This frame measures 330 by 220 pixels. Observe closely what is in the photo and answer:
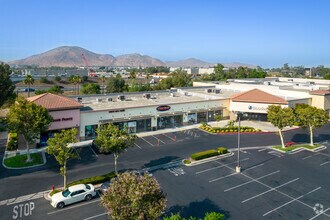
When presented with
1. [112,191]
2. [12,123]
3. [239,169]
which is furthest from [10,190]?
[239,169]

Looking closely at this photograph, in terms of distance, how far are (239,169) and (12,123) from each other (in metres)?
32.4

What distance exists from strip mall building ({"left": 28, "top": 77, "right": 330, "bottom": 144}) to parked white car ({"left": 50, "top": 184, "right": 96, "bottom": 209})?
21422mm

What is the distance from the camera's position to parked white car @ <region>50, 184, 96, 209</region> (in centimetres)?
2715

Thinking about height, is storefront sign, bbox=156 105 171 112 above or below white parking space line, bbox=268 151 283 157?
above

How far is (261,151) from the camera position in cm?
4559

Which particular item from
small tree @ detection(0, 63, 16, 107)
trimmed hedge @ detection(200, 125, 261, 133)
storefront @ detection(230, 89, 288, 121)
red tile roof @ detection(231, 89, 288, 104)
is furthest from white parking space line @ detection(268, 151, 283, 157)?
small tree @ detection(0, 63, 16, 107)

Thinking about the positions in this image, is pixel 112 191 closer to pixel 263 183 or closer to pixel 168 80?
pixel 263 183

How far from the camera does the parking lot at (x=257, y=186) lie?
27203 mm

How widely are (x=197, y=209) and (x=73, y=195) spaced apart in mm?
13131

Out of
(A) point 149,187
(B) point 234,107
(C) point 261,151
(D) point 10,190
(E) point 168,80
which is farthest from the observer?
(E) point 168,80

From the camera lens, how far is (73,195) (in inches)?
1100

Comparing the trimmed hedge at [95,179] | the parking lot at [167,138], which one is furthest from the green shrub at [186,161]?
the trimmed hedge at [95,179]

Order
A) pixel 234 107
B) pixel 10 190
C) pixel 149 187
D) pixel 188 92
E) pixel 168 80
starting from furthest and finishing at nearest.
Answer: pixel 168 80, pixel 188 92, pixel 234 107, pixel 10 190, pixel 149 187

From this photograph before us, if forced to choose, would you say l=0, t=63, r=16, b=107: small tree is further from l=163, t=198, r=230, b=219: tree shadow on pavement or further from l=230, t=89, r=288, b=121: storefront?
l=163, t=198, r=230, b=219: tree shadow on pavement
